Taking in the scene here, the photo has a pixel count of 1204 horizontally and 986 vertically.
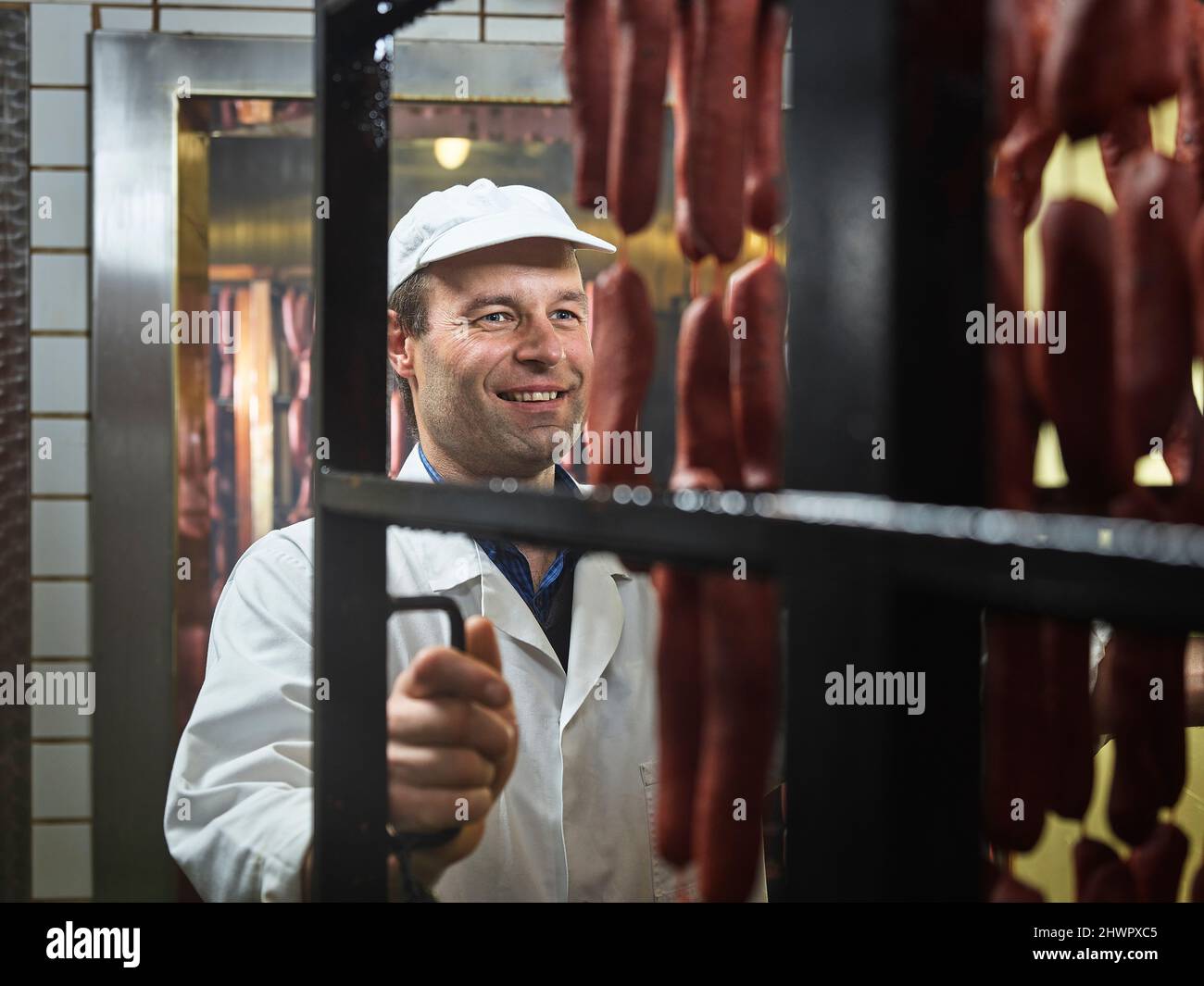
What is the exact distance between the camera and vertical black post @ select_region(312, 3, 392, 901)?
→ 2.75 feet

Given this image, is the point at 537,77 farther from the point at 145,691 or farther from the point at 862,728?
the point at 862,728

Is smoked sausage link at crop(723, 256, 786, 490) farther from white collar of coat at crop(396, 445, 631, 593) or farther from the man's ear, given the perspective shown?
the man's ear

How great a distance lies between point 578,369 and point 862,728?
4.59 ft

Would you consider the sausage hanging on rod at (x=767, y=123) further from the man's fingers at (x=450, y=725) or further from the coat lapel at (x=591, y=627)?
the coat lapel at (x=591, y=627)

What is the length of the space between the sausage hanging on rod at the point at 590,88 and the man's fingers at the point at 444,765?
47cm

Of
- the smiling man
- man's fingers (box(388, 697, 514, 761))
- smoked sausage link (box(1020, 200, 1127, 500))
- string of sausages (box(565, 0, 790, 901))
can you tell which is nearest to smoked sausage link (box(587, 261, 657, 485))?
string of sausages (box(565, 0, 790, 901))

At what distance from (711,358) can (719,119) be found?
4.9 inches

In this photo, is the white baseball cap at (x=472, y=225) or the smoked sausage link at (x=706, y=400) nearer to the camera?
the smoked sausage link at (x=706, y=400)

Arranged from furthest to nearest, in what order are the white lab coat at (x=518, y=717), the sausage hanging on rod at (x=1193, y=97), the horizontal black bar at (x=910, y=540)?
the white lab coat at (x=518, y=717)
the sausage hanging on rod at (x=1193, y=97)
the horizontal black bar at (x=910, y=540)

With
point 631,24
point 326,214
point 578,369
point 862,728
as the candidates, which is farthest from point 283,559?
point 862,728

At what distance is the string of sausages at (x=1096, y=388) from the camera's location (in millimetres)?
432

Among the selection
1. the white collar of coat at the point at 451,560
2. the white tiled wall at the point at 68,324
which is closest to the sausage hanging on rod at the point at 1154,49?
the white collar of coat at the point at 451,560

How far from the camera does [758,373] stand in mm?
580

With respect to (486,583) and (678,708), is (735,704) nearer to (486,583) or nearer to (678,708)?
(678,708)
